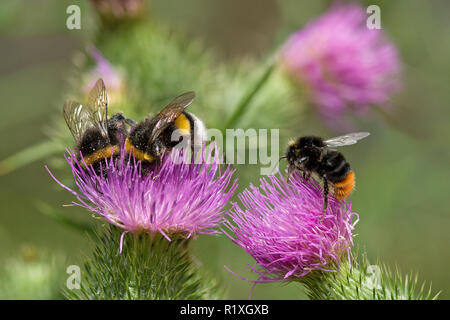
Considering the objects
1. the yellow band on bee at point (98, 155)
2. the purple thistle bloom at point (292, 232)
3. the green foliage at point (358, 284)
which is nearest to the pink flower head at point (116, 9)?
the yellow band on bee at point (98, 155)

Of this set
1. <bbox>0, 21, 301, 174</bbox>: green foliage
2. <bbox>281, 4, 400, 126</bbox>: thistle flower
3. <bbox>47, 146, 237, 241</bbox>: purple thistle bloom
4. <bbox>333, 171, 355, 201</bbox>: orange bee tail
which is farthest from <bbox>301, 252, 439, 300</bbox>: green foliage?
<bbox>281, 4, 400, 126</bbox>: thistle flower

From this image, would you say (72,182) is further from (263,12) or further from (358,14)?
(263,12)

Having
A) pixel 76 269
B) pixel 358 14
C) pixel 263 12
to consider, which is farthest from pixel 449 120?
pixel 76 269

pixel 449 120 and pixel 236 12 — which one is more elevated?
pixel 236 12

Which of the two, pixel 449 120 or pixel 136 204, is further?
pixel 449 120

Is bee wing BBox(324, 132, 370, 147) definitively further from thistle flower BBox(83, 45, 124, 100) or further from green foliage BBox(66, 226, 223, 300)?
thistle flower BBox(83, 45, 124, 100)

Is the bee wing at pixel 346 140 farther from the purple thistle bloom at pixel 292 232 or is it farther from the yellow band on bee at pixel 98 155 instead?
the yellow band on bee at pixel 98 155
